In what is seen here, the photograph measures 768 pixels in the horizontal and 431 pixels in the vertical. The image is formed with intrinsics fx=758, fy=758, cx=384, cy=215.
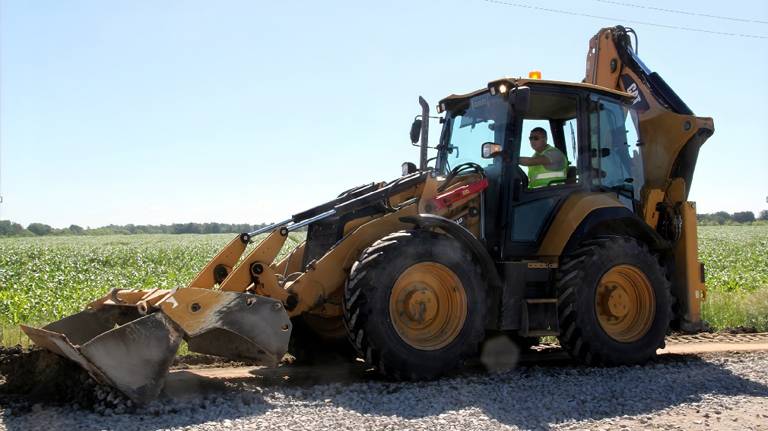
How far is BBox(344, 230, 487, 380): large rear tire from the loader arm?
8.95ft

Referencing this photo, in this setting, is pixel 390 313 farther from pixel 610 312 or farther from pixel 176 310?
pixel 610 312

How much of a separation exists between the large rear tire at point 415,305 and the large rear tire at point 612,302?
105cm

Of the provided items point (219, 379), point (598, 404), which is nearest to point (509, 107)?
point (598, 404)

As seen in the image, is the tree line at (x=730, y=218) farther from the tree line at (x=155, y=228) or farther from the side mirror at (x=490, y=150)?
the side mirror at (x=490, y=150)

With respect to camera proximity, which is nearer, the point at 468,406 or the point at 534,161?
the point at 468,406

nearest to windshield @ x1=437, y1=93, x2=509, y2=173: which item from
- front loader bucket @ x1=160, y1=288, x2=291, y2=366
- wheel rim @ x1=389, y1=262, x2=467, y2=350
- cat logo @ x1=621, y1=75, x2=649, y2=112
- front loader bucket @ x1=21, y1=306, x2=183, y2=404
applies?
wheel rim @ x1=389, y1=262, x2=467, y2=350

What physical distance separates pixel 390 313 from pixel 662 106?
453 centimetres

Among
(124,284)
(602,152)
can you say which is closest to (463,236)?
(602,152)

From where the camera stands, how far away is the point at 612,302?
300 inches

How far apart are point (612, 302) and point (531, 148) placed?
1.75 m

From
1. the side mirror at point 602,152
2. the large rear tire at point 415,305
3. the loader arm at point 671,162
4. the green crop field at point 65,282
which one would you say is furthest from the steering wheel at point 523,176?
the green crop field at point 65,282

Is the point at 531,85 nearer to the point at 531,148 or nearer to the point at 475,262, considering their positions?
the point at 531,148

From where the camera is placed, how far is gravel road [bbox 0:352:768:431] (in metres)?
5.13

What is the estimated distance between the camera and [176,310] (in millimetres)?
5707
